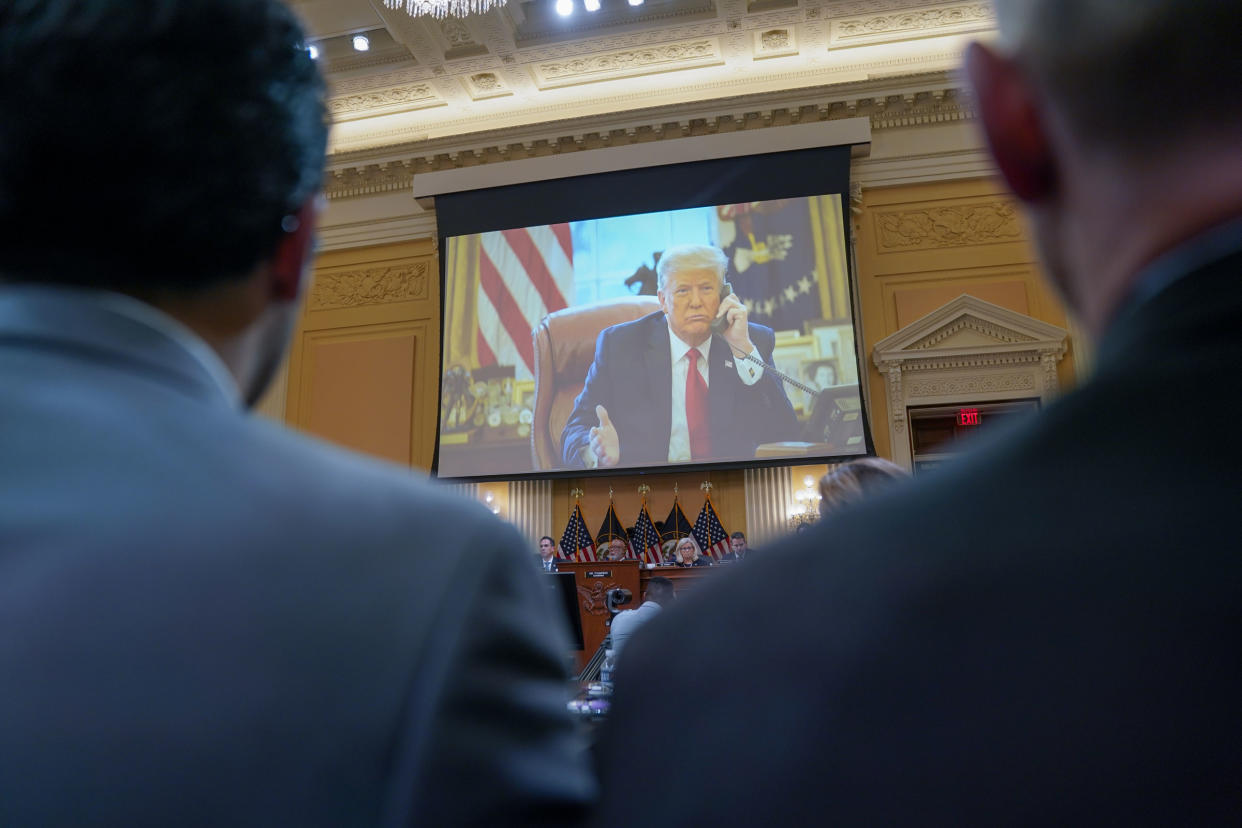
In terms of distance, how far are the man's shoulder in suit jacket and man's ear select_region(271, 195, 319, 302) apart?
17.9 inches

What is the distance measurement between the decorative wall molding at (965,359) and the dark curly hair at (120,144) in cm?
929

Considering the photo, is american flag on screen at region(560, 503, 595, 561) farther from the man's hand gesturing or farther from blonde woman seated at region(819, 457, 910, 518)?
blonde woman seated at region(819, 457, 910, 518)

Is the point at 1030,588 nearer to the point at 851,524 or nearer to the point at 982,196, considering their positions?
the point at 851,524

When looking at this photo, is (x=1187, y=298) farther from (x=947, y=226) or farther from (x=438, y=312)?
(x=438, y=312)

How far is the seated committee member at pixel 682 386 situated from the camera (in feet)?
30.8

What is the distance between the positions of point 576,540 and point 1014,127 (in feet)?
31.0

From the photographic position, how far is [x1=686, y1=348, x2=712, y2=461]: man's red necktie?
9.40m

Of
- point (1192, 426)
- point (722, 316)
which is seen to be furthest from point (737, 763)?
point (722, 316)

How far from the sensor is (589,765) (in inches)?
21.1

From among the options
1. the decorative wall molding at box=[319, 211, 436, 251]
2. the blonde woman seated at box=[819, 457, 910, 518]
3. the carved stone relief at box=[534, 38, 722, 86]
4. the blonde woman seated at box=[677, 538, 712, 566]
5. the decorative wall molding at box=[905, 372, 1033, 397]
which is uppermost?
the carved stone relief at box=[534, 38, 722, 86]

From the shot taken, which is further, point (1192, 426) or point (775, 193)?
point (775, 193)

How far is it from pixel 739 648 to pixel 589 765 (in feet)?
0.51

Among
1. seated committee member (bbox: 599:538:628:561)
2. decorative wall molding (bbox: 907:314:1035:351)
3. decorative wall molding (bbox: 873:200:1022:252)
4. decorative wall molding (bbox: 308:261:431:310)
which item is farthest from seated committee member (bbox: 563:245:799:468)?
decorative wall molding (bbox: 308:261:431:310)

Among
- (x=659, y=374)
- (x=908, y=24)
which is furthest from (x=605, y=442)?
(x=908, y=24)
